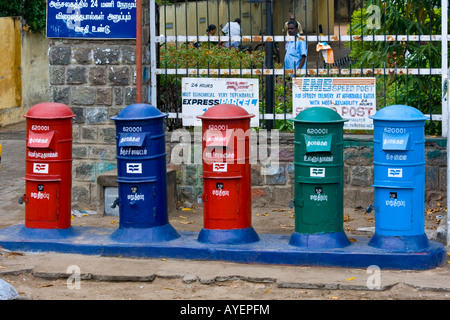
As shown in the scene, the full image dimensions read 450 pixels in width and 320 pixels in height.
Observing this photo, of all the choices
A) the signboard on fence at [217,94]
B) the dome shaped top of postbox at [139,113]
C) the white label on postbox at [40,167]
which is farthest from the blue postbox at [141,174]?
the signboard on fence at [217,94]

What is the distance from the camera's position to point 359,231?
328 inches

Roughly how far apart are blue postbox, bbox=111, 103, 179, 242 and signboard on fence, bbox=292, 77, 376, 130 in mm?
2254

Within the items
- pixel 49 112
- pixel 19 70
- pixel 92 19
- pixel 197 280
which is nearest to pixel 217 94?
pixel 92 19

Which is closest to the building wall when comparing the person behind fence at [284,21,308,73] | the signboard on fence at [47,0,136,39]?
the signboard on fence at [47,0,136,39]

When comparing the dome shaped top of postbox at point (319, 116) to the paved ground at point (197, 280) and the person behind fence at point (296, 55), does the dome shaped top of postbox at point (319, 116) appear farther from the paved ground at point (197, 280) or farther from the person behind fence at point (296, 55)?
the person behind fence at point (296, 55)

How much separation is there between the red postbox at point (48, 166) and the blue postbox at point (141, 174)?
0.59 m

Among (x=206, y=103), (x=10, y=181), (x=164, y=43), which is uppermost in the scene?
(x=164, y=43)

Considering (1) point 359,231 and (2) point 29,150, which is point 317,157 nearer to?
(1) point 359,231

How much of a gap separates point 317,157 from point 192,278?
62.9 inches

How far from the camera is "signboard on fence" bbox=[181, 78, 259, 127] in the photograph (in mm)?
9250

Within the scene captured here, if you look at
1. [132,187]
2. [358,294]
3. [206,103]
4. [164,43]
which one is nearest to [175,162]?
[206,103]

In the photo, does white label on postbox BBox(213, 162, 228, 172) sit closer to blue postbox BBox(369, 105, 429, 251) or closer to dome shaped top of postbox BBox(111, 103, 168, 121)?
dome shaped top of postbox BBox(111, 103, 168, 121)

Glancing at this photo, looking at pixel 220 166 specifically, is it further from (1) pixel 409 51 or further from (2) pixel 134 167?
(1) pixel 409 51

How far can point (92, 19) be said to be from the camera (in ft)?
30.7
